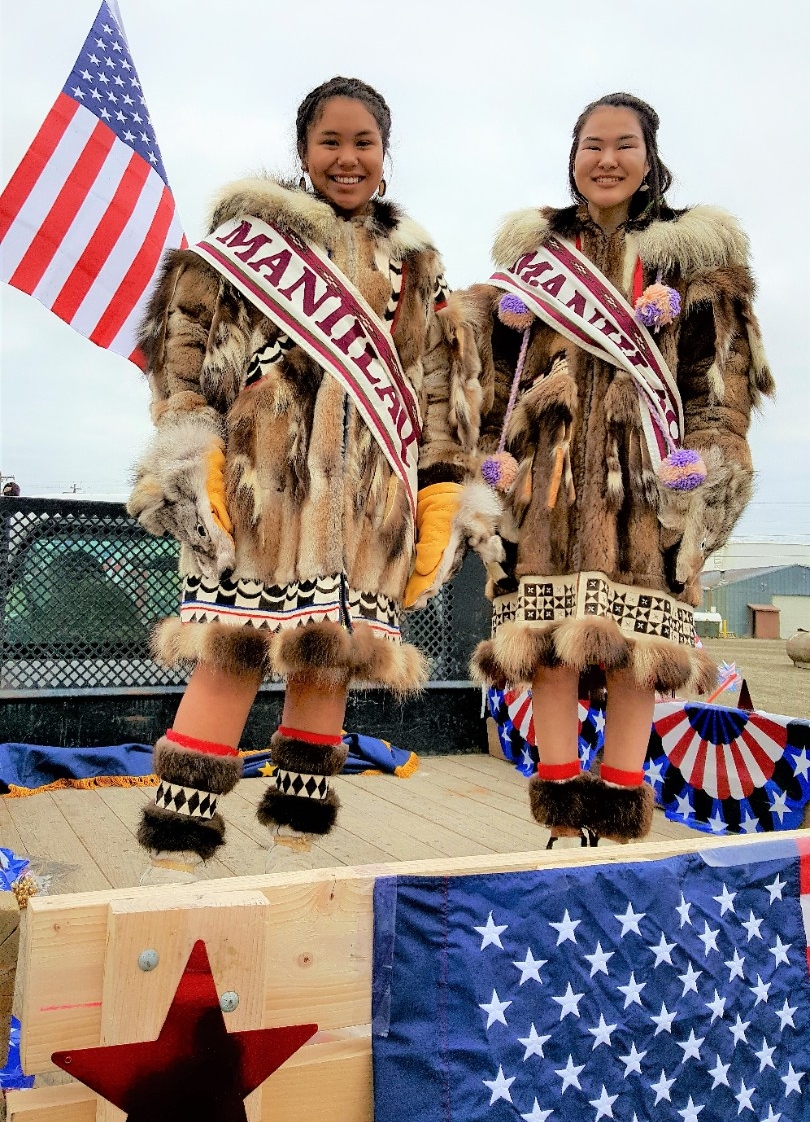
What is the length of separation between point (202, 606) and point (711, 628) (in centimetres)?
2067

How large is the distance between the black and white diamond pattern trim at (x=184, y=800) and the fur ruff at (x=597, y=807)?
2.87 ft

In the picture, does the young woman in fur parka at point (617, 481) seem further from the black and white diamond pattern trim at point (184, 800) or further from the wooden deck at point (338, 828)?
the black and white diamond pattern trim at point (184, 800)

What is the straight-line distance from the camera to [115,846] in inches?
110

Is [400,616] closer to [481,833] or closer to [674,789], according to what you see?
[481,833]

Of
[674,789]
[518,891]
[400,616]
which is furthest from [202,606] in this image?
[674,789]

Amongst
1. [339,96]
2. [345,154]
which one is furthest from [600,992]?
[339,96]

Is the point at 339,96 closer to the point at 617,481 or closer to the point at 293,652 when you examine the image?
the point at 617,481

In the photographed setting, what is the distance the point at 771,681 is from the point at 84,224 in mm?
7501

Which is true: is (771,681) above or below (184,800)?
above

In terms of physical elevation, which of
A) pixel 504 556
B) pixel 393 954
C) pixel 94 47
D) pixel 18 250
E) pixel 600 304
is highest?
pixel 94 47

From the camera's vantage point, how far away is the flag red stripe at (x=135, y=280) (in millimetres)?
4676

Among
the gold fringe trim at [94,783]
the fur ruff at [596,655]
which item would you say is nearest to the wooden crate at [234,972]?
the fur ruff at [596,655]

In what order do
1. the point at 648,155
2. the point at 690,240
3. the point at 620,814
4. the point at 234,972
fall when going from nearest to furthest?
the point at 234,972 → the point at 620,814 → the point at 690,240 → the point at 648,155

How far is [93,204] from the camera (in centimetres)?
461
